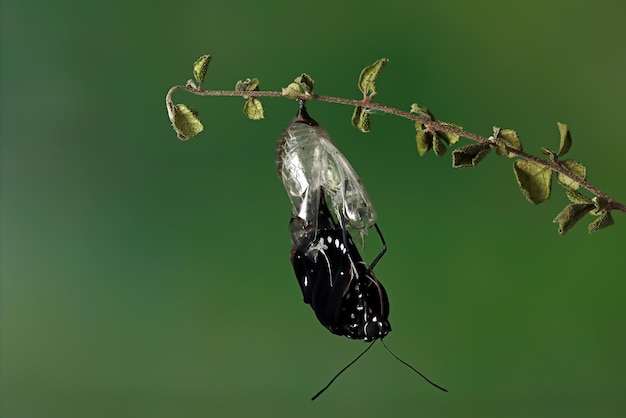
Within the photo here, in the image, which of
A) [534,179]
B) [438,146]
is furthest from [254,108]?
[534,179]

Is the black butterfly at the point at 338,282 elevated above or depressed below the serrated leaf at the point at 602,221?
below

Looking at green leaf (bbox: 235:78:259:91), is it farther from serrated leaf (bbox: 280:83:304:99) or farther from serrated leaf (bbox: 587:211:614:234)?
serrated leaf (bbox: 587:211:614:234)

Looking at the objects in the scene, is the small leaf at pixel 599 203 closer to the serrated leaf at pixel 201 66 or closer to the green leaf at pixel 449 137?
the green leaf at pixel 449 137

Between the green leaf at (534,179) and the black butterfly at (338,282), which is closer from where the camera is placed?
the green leaf at (534,179)

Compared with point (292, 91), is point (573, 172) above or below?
below

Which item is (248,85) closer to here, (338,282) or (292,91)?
(292,91)

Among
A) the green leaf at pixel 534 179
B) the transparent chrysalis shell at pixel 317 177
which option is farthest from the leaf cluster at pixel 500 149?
the transparent chrysalis shell at pixel 317 177
